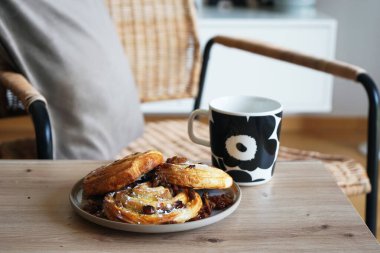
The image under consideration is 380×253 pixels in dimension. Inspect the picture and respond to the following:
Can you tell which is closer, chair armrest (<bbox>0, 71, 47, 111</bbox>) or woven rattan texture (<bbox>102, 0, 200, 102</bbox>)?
chair armrest (<bbox>0, 71, 47, 111</bbox>)

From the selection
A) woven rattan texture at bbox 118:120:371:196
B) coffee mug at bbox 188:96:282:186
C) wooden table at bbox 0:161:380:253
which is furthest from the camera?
woven rattan texture at bbox 118:120:371:196

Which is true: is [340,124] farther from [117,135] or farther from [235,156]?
[235,156]

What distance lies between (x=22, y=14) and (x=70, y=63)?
0.12 meters

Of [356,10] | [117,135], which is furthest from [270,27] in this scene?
[117,135]

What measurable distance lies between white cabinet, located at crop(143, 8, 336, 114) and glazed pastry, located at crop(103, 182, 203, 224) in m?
1.76

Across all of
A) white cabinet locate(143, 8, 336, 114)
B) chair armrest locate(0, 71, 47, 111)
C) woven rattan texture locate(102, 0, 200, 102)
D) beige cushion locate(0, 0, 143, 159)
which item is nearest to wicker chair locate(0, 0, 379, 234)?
woven rattan texture locate(102, 0, 200, 102)

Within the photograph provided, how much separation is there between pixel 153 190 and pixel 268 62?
1.86m

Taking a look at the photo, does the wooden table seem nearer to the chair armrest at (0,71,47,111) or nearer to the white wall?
the chair armrest at (0,71,47,111)

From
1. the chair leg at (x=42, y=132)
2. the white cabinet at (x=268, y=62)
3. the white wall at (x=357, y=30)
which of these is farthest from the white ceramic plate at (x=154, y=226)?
the white wall at (x=357, y=30)

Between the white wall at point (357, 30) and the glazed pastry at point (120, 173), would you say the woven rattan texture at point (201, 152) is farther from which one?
the white wall at point (357, 30)

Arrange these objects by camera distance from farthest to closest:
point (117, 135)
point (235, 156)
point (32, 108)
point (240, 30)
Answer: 1. point (240, 30)
2. point (117, 135)
3. point (32, 108)
4. point (235, 156)

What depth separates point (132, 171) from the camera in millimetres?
676

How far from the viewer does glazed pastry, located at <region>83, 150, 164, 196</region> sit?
674 mm

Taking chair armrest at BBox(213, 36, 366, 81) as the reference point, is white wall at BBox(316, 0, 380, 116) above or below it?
below
